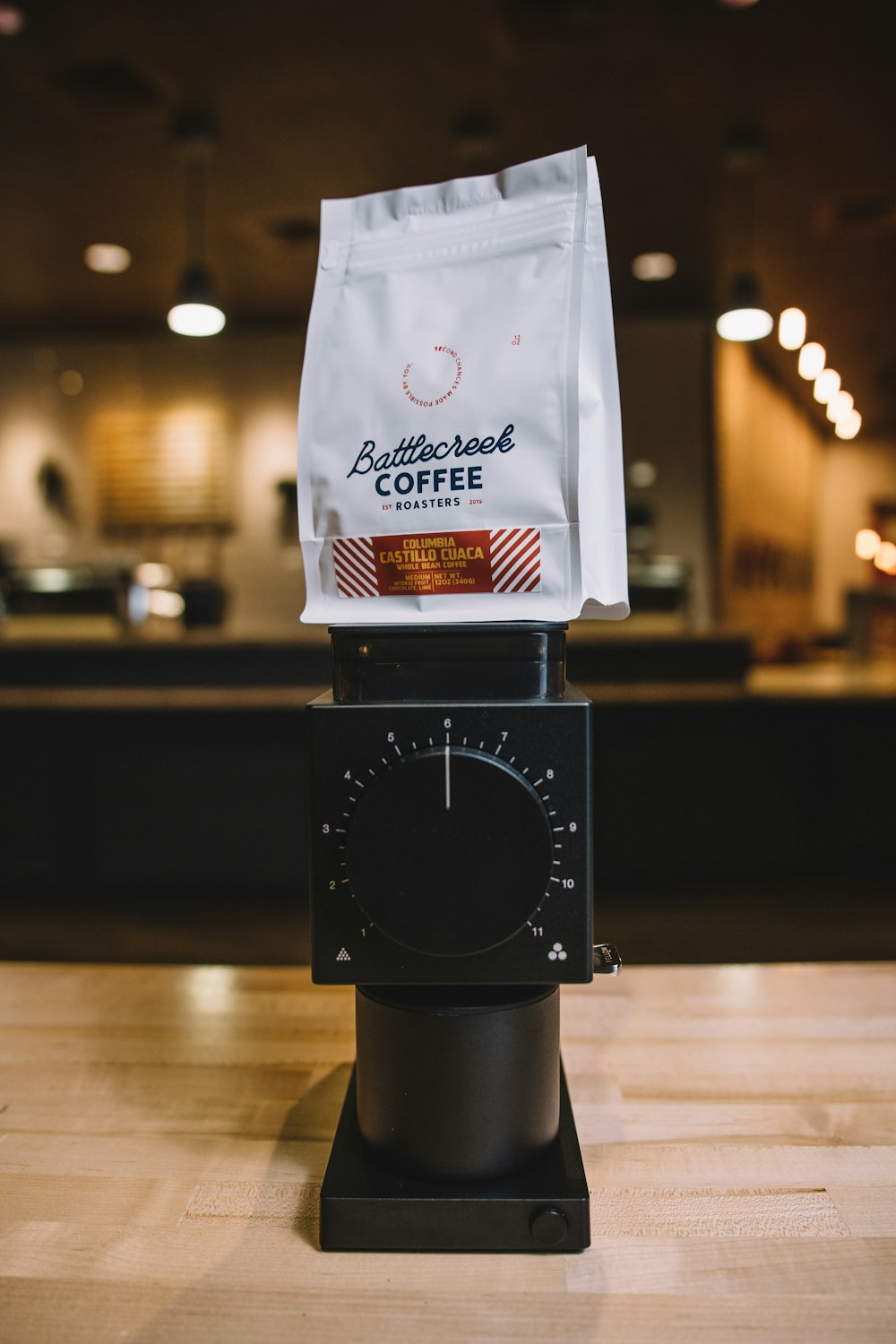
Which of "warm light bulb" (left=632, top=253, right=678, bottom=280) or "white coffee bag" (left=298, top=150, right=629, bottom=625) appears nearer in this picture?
"white coffee bag" (left=298, top=150, right=629, bottom=625)

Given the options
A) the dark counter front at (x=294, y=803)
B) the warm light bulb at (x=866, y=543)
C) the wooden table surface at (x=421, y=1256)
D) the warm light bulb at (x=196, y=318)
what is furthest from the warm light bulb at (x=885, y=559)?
the wooden table surface at (x=421, y=1256)

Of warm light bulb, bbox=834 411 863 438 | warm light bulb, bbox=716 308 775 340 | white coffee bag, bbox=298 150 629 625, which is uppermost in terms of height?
warm light bulb, bbox=834 411 863 438

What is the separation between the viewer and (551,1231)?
0.41 metres

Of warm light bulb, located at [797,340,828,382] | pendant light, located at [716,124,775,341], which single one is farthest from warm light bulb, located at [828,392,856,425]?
pendant light, located at [716,124,775,341]

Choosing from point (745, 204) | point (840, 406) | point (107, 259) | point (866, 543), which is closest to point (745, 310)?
point (745, 204)

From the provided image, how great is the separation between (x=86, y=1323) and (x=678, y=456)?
252 inches

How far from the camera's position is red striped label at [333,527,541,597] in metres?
0.43

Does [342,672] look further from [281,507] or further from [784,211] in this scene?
[281,507]

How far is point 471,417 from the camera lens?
17.1 inches

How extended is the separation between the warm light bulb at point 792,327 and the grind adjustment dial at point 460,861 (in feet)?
19.7

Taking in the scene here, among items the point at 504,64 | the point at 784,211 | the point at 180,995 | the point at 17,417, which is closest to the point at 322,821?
the point at 180,995

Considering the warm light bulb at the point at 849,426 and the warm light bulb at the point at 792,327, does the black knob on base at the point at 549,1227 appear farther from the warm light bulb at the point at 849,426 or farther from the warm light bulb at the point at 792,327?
the warm light bulb at the point at 849,426

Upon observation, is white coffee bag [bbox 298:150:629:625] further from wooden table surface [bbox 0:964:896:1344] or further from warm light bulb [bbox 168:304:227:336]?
warm light bulb [bbox 168:304:227:336]

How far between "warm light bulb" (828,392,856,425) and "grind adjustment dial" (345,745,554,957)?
906 cm
